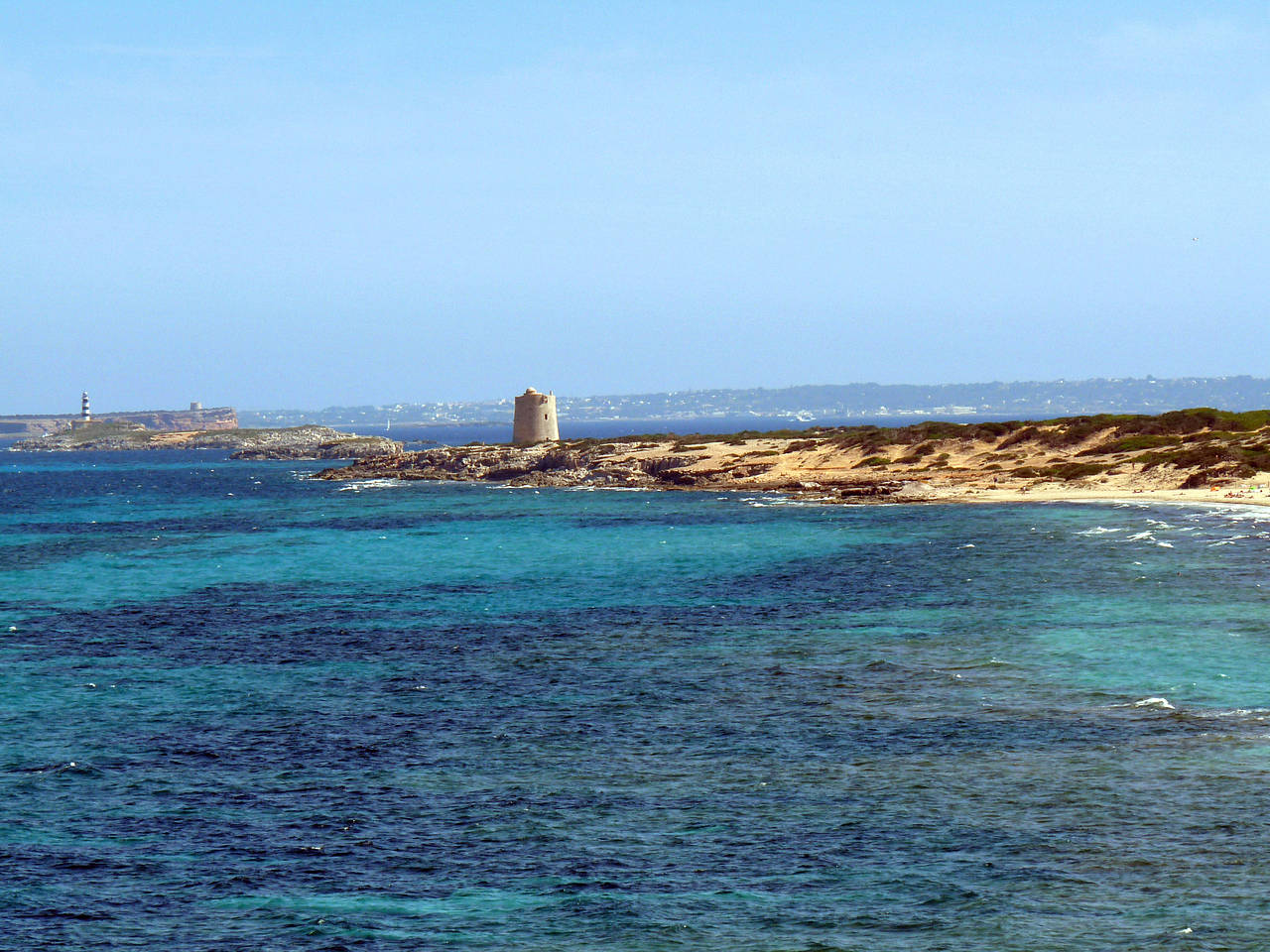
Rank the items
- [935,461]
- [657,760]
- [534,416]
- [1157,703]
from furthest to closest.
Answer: [534,416] < [935,461] < [1157,703] < [657,760]

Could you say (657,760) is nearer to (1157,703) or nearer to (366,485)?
(1157,703)

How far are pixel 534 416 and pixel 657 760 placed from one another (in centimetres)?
10919

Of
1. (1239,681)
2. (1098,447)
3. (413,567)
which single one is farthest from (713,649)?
(1098,447)

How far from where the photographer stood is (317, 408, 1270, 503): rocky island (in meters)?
67.9

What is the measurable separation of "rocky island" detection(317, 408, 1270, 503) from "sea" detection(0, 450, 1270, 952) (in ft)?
89.5

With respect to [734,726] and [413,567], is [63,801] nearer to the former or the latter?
[734,726]

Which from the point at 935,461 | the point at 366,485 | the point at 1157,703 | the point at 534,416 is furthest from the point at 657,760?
the point at 534,416

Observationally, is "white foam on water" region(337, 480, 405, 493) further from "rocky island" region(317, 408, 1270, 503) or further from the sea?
the sea

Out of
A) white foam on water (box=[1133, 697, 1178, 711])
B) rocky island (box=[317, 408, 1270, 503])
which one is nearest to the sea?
white foam on water (box=[1133, 697, 1178, 711])

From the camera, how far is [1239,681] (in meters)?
22.0

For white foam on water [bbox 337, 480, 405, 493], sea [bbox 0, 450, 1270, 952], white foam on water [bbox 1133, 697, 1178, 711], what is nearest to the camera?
sea [bbox 0, 450, 1270, 952]

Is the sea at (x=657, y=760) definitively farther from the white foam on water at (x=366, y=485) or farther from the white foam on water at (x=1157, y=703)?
the white foam on water at (x=366, y=485)

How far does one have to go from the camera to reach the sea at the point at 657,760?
41.7 ft

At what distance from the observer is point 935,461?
84062 mm
